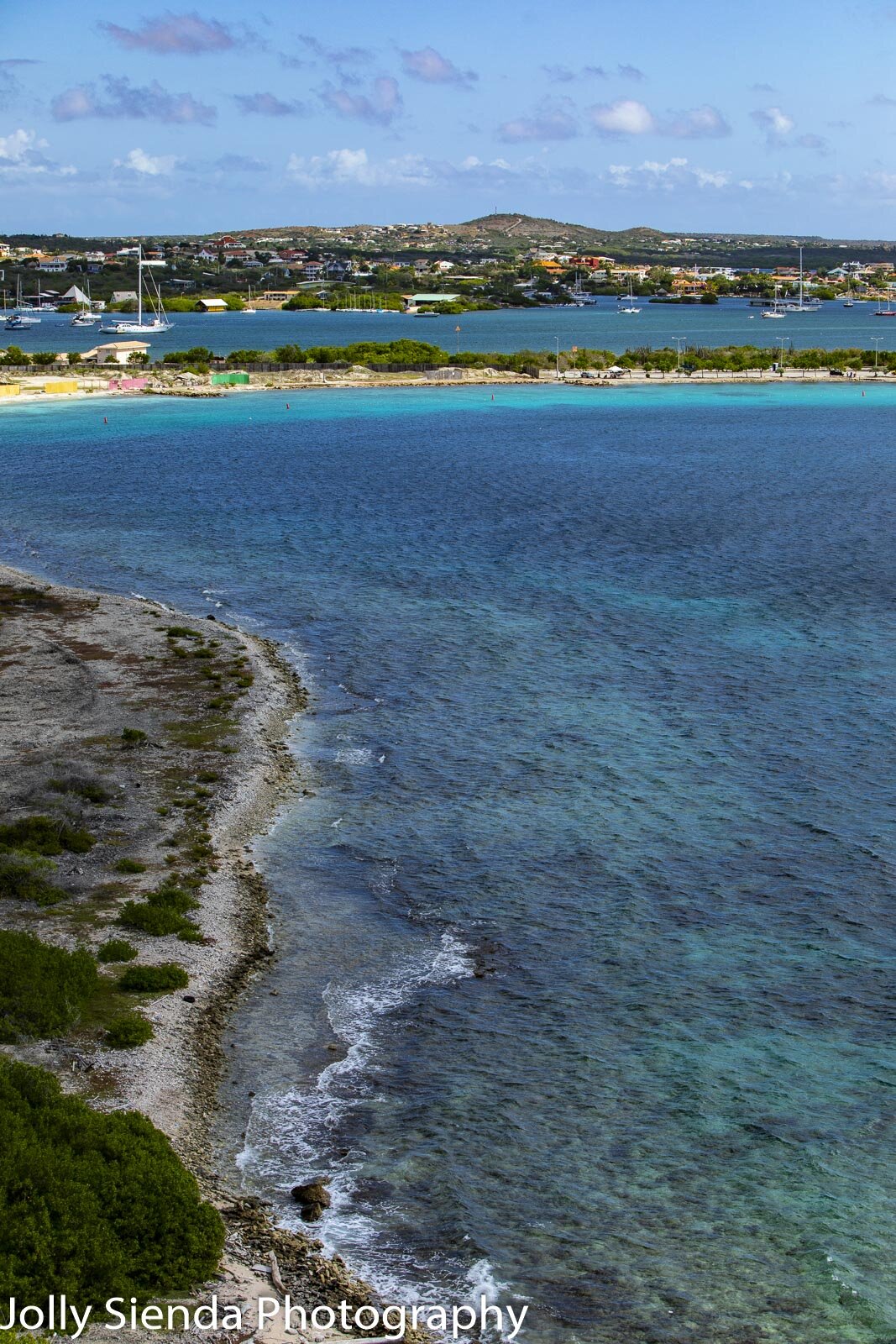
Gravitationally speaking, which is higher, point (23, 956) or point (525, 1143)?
point (23, 956)

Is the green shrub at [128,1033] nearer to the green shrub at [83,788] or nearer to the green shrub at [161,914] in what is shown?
the green shrub at [161,914]

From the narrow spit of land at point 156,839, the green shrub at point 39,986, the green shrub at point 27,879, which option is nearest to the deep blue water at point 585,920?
the narrow spit of land at point 156,839

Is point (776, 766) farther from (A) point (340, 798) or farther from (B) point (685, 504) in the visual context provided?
(B) point (685, 504)

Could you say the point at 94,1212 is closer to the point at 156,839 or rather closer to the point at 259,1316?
the point at 259,1316

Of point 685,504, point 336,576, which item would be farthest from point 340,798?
point 685,504

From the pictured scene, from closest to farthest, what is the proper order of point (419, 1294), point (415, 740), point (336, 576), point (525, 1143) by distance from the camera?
point (419, 1294) → point (525, 1143) → point (415, 740) → point (336, 576)

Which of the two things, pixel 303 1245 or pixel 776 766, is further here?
pixel 776 766
